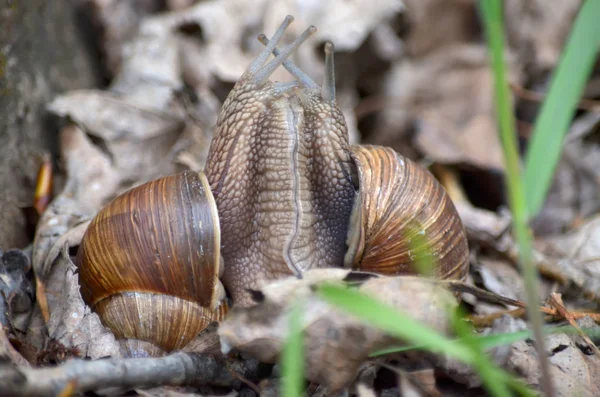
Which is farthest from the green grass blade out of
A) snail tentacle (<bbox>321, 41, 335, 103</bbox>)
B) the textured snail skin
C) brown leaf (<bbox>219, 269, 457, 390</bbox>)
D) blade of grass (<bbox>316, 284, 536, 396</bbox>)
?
snail tentacle (<bbox>321, 41, 335, 103</bbox>)

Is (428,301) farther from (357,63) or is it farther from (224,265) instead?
(357,63)

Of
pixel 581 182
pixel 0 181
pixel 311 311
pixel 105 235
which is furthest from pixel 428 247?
pixel 581 182

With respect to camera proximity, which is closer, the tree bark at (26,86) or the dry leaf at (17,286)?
the dry leaf at (17,286)

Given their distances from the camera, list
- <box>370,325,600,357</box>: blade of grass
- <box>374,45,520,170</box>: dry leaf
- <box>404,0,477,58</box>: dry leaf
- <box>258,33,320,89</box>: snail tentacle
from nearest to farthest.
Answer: <box>370,325,600,357</box>: blade of grass < <box>258,33,320,89</box>: snail tentacle < <box>374,45,520,170</box>: dry leaf < <box>404,0,477,58</box>: dry leaf

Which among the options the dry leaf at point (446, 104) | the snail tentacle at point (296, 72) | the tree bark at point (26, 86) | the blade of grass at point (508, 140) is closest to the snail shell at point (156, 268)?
the tree bark at point (26, 86)

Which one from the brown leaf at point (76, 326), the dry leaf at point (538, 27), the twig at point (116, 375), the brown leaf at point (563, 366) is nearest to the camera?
the twig at point (116, 375)

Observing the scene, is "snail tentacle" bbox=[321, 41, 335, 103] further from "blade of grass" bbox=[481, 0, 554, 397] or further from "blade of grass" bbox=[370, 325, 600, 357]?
"blade of grass" bbox=[481, 0, 554, 397]

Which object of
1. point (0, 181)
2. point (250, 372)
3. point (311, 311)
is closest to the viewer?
point (311, 311)

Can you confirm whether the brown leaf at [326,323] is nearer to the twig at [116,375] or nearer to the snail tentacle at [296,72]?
the twig at [116,375]
